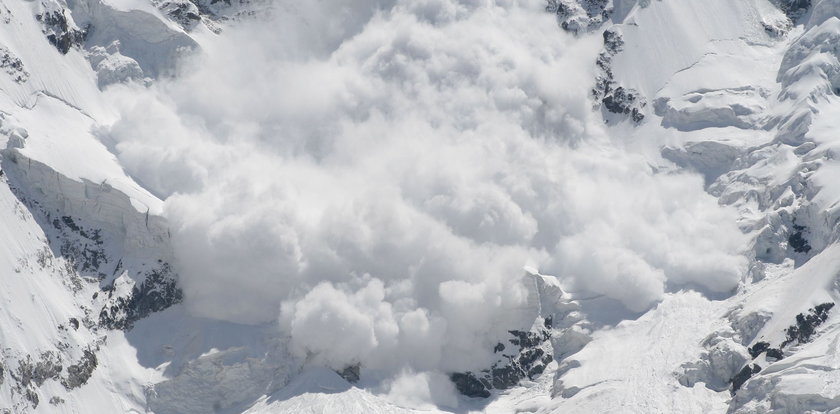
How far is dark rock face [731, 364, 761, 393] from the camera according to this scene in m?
182

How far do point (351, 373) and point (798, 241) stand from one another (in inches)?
2406

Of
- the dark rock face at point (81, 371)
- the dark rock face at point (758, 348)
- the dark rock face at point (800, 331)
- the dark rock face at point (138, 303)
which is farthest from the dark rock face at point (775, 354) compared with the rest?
the dark rock face at point (81, 371)

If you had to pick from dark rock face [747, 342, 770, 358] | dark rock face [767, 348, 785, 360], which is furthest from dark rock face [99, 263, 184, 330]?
dark rock face [767, 348, 785, 360]

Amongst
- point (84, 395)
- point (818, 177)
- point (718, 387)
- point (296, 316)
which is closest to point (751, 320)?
point (718, 387)

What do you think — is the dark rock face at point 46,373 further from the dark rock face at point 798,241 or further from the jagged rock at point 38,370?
the dark rock face at point 798,241

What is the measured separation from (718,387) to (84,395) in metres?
78.1

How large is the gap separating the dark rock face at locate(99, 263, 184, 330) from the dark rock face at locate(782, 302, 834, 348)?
3159 inches

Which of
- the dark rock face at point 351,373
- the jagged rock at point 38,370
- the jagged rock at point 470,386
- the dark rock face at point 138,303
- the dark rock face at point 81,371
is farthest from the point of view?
the jagged rock at point 470,386

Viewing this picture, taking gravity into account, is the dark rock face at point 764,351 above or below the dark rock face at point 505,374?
above

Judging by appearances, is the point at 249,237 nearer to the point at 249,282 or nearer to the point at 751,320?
the point at 249,282

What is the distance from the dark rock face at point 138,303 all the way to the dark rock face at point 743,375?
74.2m

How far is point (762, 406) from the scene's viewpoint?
17338cm

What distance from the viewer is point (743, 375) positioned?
182375 millimetres

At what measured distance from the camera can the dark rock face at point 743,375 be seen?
7151 inches
